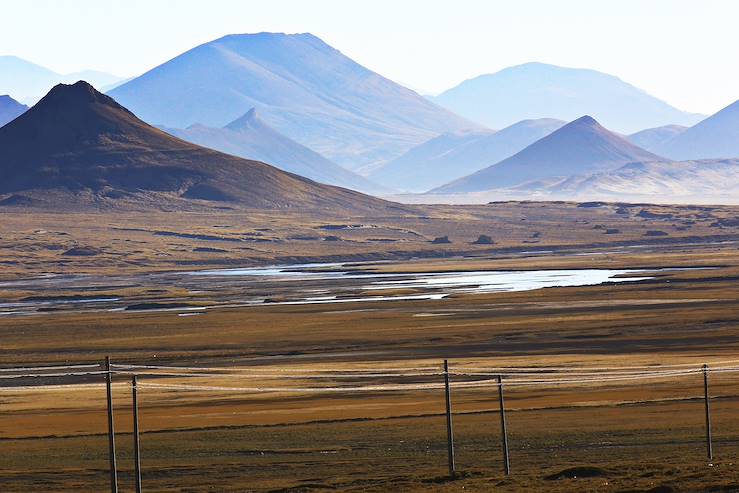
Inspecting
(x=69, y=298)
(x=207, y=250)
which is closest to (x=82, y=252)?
(x=207, y=250)

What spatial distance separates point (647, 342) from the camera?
63688mm

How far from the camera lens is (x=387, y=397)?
4938 cm

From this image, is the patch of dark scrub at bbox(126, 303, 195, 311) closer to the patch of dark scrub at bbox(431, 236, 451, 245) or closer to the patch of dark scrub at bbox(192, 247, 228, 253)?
the patch of dark scrub at bbox(192, 247, 228, 253)

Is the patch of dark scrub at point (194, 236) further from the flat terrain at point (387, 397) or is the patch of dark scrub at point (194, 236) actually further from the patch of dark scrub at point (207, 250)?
the flat terrain at point (387, 397)

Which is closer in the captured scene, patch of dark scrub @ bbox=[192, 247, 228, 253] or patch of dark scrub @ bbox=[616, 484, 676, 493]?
patch of dark scrub @ bbox=[616, 484, 676, 493]

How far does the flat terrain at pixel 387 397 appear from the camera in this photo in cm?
3634

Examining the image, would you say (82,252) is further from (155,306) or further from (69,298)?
(155,306)

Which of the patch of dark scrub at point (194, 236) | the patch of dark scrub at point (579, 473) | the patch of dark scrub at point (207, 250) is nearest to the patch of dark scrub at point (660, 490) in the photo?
the patch of dark scrub at point (579, 473)

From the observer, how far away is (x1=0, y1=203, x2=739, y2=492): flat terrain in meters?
36.3

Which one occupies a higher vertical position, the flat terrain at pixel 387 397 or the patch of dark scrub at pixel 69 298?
the patch of dark scrub at pixel 69 298

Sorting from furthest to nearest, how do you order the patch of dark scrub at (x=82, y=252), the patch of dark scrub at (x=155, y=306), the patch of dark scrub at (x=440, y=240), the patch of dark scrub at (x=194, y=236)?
the patch of dark scrub at (x=440, y=240)
the patch of dark scrub at (x=194, y=236)
the patch of dark scrub at (x=82, y=252)
the patch of dark scrub at (x=155, y=306)

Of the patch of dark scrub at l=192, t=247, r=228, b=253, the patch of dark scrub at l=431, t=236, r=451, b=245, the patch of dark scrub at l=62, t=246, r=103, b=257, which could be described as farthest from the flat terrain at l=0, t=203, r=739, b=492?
the patch of dark scrub at l=431, t=236, r=451, b=245

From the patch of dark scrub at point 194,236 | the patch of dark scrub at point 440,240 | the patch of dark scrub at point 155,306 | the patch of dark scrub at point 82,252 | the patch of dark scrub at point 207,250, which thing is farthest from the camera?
the patch of dark scrub at point 440,240

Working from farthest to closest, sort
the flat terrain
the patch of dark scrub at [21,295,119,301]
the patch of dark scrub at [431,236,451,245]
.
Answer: the patch of dark scrub at [431,236,451,245] → the patch of dark scrub at [21,295,119,301] → the flat terrain
